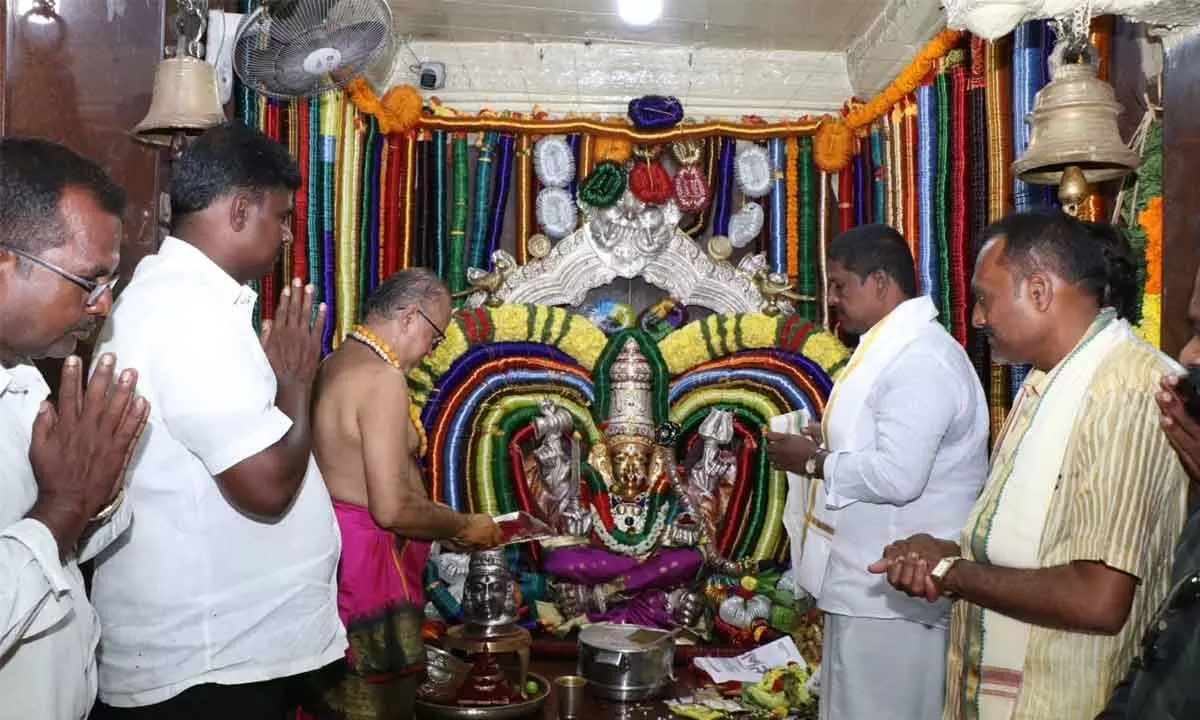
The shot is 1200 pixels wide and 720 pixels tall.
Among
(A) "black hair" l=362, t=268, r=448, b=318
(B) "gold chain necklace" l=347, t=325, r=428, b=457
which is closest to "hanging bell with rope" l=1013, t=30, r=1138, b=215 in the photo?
(A) "black hair" l=362, t=268, r=448, b=318

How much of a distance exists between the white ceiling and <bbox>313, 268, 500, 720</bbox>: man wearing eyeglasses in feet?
8.78

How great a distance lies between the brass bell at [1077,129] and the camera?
2.94 m

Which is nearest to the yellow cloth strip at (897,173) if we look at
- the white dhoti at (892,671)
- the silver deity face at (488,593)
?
the silver deity face at (488,593)

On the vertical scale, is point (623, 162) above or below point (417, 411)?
above

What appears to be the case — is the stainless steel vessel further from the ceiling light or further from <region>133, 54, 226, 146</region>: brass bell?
the ceiling light

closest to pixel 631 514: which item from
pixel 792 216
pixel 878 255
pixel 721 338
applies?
pixel 721 338

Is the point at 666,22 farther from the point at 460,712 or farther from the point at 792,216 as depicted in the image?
the point at 460,712

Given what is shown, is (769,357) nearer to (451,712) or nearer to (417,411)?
(417,411)

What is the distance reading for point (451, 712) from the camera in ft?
11.9

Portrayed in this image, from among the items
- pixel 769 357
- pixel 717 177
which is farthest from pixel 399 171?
pixel 769 357

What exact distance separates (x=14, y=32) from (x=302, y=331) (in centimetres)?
101

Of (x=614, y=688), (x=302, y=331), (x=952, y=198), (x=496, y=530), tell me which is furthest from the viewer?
(x=952, y=198)

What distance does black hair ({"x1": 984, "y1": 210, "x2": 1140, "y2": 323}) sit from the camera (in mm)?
2123

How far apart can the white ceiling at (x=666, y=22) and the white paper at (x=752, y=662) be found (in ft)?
10.2
